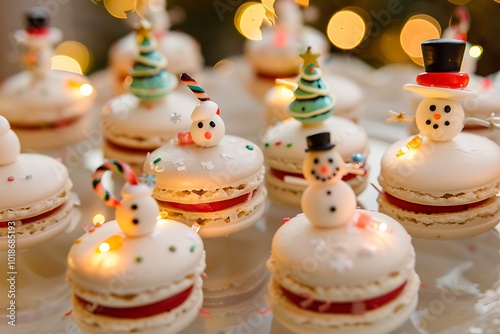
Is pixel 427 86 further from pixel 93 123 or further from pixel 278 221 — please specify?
pixel 93 123

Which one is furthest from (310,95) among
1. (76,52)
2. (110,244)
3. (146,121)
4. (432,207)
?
(76,52)

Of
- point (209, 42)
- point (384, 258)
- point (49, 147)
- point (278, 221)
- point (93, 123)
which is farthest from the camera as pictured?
point (209, 42)

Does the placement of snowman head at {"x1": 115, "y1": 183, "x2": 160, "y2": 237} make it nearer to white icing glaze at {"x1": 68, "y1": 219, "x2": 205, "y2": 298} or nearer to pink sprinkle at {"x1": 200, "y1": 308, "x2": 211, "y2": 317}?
white icing glaze at {"x1": 68, "y1": 219, "x2": 205, "y2": 298}

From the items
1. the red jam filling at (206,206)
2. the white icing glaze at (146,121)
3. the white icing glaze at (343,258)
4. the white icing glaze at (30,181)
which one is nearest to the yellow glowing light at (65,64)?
the white icing glaze at (146,121)

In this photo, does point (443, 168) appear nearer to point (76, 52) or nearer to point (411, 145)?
point (411, 145)

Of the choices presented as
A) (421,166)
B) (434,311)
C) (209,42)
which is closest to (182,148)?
(421,166)

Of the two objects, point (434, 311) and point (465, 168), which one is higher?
point (465, 168)

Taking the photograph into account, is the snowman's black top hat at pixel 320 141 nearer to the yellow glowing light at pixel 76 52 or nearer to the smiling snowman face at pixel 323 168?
the smiling snowman face at pixel 323 168
